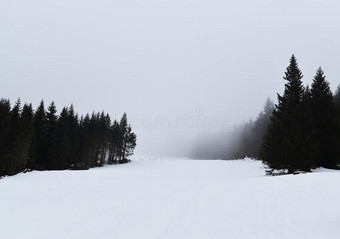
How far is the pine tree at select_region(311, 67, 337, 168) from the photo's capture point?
2716 centimetres

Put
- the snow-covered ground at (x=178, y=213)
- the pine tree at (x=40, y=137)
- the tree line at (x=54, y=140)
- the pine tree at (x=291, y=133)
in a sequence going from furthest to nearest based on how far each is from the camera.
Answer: the pine tree at (x=40, y=137), the tree line at (x=54, y=140), the pine tree at (x=291, y=133), the snow-covered ground at (x=178, y=213)

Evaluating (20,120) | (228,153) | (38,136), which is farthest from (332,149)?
(228,153)

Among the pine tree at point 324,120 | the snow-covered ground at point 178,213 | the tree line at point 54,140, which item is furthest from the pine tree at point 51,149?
the pine tree at point 324,120

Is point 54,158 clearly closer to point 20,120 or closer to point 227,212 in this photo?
point 20,120

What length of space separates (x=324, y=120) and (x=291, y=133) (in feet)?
18.3

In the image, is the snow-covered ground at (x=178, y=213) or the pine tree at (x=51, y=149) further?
the pine tree at (x=51, y=149)

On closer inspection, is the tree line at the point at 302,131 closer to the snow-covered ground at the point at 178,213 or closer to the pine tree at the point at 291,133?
the pine tree at the point at 291,133

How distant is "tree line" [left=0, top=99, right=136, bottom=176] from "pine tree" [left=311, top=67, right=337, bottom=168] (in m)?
33.3

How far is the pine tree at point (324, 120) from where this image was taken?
2716 centimetres

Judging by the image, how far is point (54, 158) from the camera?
43.1m

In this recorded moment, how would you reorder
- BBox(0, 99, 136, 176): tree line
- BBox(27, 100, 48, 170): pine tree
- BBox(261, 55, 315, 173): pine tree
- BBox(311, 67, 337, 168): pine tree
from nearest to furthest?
BBox(261, 55, 315, 173): pine tree
BBox(311, 67, 337, 168): pine tree
BBox(0, 99, 136, 176): tree line
BBox(27, 100, 48, 170): pine tree

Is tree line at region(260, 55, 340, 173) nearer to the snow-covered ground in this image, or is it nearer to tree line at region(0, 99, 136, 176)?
the snow-covered ground

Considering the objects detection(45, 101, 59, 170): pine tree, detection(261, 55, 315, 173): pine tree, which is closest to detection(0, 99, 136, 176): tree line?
detection(45, 101, 59, 170): pine tree

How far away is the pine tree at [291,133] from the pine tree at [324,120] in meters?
2.28
